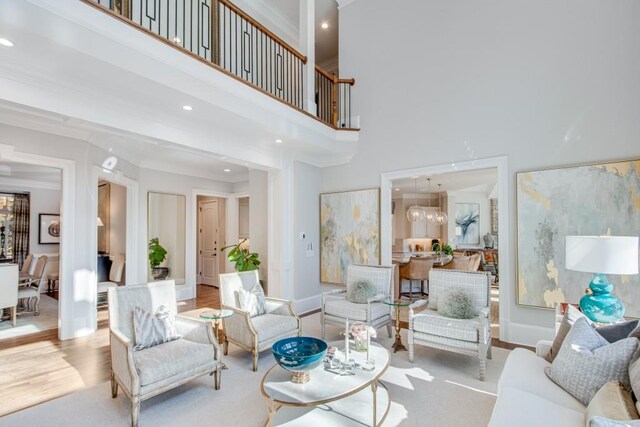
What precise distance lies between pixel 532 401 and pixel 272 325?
2.46m

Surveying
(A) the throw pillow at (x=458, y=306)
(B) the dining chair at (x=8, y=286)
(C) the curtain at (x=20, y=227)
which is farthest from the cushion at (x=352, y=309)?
(C) the curtain at (x=20, y=227)

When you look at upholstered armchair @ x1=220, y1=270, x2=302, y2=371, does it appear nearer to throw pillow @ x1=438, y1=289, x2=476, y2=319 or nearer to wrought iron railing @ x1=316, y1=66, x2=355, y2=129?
throw pillow @ x1=438, y1=289, x2=476, y2=319

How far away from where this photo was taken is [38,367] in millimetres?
3426

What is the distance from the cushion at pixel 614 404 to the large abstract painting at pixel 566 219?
2.48 metres

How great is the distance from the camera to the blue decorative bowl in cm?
226

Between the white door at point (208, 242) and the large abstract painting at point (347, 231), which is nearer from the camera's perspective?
the large abstract painting at point (347, 231)

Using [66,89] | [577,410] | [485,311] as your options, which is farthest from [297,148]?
[577,410]

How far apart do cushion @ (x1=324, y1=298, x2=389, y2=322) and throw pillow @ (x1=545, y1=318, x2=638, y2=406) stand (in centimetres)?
204

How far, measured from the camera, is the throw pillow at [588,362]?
176 centimetres

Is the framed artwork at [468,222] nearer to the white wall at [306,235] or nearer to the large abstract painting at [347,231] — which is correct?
the large abstract painting at [347,231]

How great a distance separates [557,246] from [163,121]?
484 cm

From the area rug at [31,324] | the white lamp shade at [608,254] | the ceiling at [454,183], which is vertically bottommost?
the area rug at [31,324]

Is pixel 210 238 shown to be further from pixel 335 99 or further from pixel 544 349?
pixel 544 349

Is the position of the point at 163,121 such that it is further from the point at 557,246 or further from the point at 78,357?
the point at 557,246
